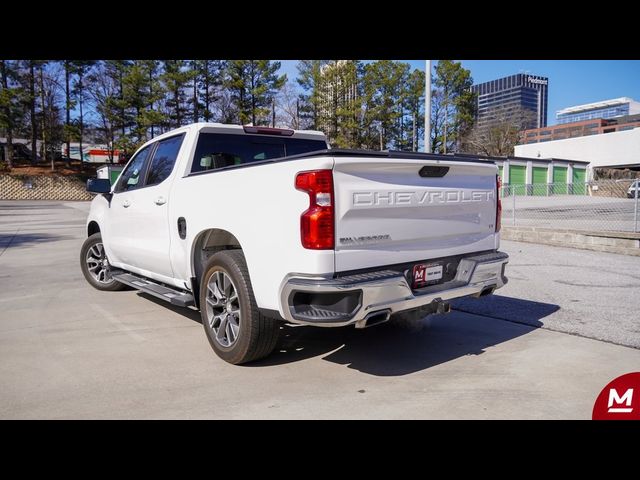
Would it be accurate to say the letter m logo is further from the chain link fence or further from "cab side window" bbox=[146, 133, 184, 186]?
the chain link fence

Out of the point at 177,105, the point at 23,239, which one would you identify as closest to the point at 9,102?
the point at 177,105

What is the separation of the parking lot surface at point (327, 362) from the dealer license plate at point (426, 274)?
2.42 ft

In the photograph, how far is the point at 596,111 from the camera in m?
140

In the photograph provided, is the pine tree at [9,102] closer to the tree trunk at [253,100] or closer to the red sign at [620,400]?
the tree trunk at [253,100]

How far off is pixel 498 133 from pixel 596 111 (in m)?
98.3

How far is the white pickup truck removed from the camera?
3189 millimetres

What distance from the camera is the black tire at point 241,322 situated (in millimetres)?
3674

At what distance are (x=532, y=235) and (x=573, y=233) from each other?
3.92ft

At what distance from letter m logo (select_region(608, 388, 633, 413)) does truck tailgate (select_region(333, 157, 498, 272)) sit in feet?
4.95

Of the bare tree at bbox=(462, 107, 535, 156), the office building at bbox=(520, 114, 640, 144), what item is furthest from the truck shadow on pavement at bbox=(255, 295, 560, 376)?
the office building at bbox=(520, 114, 640, 144)

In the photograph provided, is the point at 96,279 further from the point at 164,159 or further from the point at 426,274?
the point at 426,274
